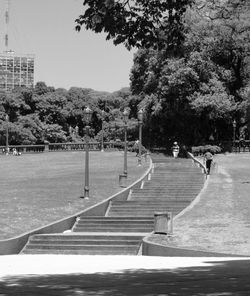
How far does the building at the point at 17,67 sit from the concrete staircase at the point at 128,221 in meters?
126

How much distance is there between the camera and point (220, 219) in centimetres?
2550

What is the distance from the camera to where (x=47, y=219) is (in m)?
26.5

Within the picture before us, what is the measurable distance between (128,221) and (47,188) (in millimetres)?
9132

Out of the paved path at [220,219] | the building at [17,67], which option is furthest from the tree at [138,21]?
the building at [17,67]

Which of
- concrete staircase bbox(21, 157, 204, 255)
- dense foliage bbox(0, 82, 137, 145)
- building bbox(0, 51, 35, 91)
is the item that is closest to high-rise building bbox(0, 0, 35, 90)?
building bbox(0, 51, 35, 91)

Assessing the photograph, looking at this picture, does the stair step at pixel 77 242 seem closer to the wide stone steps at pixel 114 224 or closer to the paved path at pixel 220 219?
the paved path at pixel 220 219

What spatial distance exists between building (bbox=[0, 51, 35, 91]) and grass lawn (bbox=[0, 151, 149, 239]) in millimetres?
108678

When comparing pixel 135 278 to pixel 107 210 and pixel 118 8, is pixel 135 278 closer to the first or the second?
pixel 118 8

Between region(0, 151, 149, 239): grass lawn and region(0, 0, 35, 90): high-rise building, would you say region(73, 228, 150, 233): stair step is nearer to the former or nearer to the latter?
region(0, 151, 149, 239): grass lawn

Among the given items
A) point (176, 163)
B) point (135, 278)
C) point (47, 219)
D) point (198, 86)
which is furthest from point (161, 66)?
point (135, 278)

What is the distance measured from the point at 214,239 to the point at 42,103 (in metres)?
70.9

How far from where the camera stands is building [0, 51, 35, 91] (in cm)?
16390

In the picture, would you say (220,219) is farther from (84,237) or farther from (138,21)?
(138,21)

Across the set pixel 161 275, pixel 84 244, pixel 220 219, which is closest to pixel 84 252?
pixel 84 244
